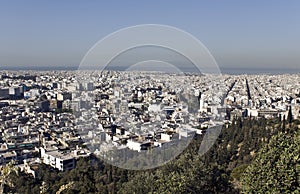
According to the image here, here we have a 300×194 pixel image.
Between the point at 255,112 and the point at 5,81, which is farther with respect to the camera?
the point at 5,81

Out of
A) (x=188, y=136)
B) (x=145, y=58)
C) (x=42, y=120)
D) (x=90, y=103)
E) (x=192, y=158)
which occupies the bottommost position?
(x=42, y=120)

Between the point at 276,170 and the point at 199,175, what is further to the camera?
the point at 199,175

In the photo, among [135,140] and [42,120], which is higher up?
[135,140]

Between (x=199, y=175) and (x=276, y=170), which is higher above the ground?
(x=276, y=170)

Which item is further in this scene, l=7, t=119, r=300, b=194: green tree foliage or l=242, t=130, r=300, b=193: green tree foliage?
l=7, t=119, r=300, b=194: green tree foliage

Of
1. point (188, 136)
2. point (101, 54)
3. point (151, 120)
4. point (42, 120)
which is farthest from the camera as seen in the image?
point (42, 120)

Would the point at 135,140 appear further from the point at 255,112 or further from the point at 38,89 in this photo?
the point at 38,89

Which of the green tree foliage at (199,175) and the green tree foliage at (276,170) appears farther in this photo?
the green tree foliage at (199,175)


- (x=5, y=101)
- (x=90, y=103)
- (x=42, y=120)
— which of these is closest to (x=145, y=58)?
(x=90, y=103)
